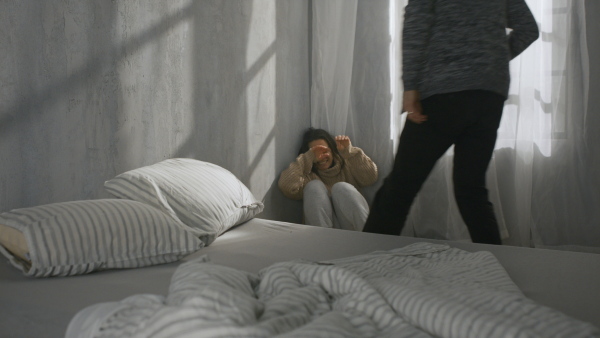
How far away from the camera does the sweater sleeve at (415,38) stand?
5.57 ft

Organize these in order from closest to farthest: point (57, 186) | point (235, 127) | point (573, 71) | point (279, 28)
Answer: point (57, 186), point (235, 127), point (573, 71), point (279, 28)

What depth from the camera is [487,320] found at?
2.31ft

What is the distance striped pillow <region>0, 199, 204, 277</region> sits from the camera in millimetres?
1187

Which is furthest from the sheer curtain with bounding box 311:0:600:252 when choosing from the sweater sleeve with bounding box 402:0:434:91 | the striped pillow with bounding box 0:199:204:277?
the striped pillow with bounding box 0:199:204:277

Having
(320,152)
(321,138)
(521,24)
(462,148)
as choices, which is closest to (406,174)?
(462,148)

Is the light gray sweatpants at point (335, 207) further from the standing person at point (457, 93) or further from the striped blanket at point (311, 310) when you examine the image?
the striped blanket at point (311, 310)

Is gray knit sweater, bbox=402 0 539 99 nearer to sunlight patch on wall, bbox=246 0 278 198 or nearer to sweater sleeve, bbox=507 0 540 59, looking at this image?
sweater sleeve, bbox=507 0 540 59

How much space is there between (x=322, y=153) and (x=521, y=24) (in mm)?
1421

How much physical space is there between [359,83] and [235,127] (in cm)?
110

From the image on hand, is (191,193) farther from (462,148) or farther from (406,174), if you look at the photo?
(462,148)

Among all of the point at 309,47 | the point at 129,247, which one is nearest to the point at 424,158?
the point at 129,247

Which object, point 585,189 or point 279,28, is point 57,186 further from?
point 585,189

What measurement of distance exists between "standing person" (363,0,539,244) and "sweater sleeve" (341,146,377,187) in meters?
1.31

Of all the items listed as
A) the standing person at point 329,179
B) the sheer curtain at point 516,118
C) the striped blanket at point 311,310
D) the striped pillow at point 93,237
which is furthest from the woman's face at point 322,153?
the striped blanket at point 311,310
